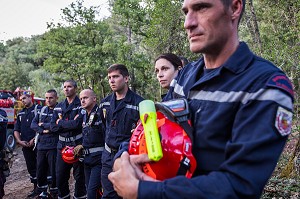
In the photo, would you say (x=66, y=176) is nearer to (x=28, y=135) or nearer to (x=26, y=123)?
(x=28, y=135)

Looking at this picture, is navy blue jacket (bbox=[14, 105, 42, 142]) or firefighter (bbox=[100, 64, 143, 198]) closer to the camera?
firefighter (bbox=[100, 64, 143, 198])

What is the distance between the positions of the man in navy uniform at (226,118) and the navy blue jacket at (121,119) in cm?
297

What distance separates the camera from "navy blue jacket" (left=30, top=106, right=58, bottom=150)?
6.76 meters

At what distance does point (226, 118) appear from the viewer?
1.34 m

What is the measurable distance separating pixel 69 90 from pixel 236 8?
5422 mm

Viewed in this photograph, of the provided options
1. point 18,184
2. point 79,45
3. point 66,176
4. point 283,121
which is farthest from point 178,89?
point 79,45

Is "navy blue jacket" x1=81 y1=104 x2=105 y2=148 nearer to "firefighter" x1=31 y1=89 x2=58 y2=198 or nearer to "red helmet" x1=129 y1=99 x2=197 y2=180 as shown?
"firefighter" x1=31 y1=89 x2=58 y2=198

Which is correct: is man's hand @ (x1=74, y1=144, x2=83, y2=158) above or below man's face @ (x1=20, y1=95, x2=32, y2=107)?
below

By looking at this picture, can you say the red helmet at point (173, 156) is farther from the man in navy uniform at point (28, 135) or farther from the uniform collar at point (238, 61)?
the man in navy uniform at point (28, 135)

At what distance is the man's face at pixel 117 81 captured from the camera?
16.1ft

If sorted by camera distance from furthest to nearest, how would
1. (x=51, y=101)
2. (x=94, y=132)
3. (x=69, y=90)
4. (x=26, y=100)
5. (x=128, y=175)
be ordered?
(x=26, y=100) < (x=51, y=101) < (x=69, y=90) < (x=94, y=132) < (x=128, y=175)

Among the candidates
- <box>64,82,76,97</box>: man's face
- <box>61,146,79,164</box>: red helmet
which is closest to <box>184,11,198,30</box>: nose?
<box>61,146,79,164</box>: red helmet

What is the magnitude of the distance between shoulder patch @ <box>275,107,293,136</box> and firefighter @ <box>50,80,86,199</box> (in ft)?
16.9

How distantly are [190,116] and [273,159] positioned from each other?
17.4 inches
